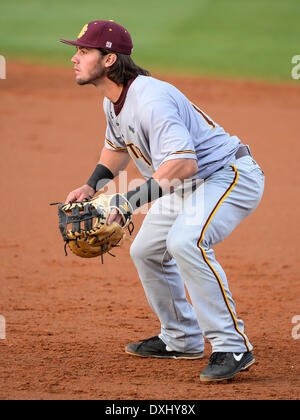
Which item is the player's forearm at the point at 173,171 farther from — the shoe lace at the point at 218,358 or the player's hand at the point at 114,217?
the shoe lace at the point at 218,358

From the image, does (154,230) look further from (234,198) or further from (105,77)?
(105,77)

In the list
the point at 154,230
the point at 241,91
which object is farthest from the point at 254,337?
the point at 241,91

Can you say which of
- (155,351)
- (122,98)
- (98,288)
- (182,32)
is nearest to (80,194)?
(122,98)

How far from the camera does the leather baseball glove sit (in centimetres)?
354

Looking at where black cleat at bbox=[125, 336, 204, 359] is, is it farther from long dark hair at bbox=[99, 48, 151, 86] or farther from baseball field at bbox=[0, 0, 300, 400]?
long dark hair at bbox=[99, 48, 151, 86]

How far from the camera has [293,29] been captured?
2006cm

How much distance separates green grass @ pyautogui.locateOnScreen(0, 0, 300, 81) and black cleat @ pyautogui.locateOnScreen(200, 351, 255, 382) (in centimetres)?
1272

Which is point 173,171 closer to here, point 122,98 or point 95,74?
point 122,98

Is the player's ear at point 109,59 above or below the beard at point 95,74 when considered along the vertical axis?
above

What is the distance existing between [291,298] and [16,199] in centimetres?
387

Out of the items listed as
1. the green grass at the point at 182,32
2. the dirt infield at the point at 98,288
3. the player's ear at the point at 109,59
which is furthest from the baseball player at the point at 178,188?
the green grass at the point at 182,32

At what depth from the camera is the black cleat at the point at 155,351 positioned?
414cm

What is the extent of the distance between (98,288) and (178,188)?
1925mm

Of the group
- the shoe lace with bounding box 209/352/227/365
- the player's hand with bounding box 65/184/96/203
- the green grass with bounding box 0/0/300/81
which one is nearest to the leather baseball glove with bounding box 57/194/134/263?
the player's hand with bounding box 65/184/96/203
